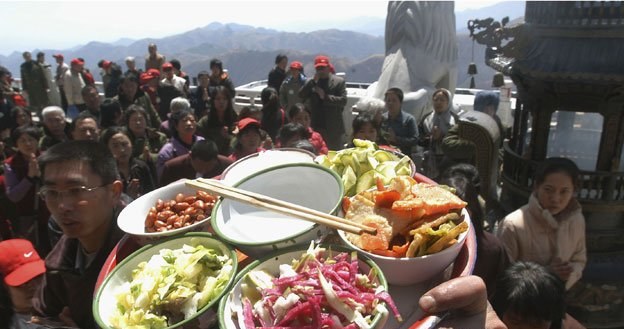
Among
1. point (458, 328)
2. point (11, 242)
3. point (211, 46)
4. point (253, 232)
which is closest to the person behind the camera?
point (458, 328)

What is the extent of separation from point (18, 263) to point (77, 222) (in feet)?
3.93

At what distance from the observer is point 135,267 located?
1860 millimetres

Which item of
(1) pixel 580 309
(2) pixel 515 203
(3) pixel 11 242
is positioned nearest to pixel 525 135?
(2) pixel 515 203

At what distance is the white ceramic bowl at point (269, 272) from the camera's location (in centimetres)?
145

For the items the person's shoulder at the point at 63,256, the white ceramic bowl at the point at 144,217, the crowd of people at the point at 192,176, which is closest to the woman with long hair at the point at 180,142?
the crowd of people at the point at 192,176

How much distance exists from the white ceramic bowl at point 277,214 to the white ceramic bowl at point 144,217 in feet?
0.46

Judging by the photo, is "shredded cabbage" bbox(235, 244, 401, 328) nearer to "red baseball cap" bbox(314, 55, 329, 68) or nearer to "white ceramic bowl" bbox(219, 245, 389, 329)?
"white ceramic bowl" bbox(219, 245, 389, 329)

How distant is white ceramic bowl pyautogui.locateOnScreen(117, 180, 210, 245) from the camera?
1.98 m

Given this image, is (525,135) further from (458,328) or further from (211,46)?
(211,46)

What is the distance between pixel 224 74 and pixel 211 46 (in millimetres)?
65869

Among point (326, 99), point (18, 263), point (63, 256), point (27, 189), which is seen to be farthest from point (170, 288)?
point (326, 99)

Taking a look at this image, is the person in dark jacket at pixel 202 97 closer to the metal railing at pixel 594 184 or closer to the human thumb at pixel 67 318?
the metal railing at pixel 594 184

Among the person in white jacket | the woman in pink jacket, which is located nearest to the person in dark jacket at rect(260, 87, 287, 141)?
the woman in pink jacket

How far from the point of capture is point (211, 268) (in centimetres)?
175
